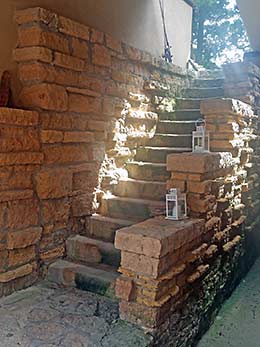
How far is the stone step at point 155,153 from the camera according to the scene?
3.96 metres

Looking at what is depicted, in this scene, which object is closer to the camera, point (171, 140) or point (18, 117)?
point (18, 117)

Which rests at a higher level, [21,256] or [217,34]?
[217,34]

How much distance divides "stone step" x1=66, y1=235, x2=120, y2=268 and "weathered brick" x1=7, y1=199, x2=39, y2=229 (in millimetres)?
411

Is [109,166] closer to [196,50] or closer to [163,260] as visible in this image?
[163,260]

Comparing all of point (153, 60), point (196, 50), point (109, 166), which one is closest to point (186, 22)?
point (153, 60)

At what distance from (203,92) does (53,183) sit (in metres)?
2.87

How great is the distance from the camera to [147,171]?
3.79 metres

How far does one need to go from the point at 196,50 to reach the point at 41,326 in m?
6.49

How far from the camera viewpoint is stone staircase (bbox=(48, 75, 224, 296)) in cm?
282

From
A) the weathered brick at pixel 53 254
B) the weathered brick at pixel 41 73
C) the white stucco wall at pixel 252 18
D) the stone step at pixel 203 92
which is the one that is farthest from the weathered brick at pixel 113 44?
the white stucco wall at pixel 252 18

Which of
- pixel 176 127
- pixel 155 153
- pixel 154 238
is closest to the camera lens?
pixel 154 238

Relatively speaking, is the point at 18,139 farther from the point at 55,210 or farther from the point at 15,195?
the point at 55,210

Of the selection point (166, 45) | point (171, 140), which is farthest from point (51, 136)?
point (166, 45)

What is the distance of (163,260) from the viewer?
2.28 metres
